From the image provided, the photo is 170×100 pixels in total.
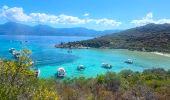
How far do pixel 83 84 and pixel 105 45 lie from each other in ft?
436

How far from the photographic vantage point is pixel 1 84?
539 inches

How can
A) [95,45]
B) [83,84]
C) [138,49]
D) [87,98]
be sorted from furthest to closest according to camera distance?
[95,45], [138,49], [83,84], [87,98]

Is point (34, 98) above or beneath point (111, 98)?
above

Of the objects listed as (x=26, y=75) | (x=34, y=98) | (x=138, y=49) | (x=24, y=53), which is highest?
(x=24, y=53)

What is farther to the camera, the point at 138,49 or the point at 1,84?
the point at 138,49

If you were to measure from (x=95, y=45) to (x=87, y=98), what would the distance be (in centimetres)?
14845

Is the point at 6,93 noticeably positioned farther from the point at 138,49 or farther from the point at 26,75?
the point at 138,49

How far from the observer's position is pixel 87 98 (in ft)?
106

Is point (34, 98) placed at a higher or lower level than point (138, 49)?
higher

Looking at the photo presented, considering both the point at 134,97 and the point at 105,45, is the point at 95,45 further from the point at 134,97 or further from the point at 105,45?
the point at 134,97

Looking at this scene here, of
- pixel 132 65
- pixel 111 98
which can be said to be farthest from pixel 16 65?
pixel 132 65

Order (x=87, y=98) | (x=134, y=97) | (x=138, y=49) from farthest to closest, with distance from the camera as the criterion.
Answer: (x=138, y=49) < (x=134, y=97) < (x=87, y=98)

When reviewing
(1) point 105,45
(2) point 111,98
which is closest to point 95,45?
(1) point 105,45

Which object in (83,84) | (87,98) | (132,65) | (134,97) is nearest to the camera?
(87,98)
